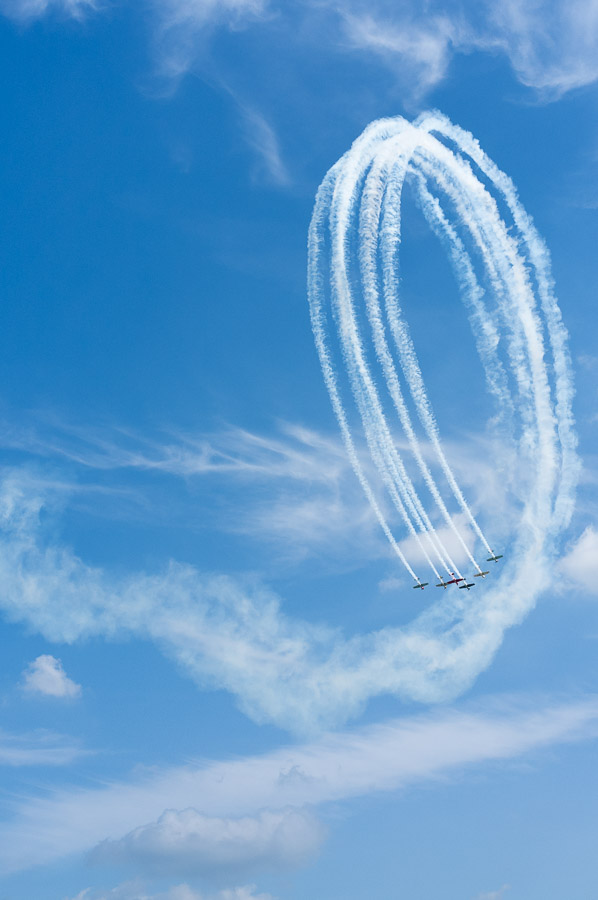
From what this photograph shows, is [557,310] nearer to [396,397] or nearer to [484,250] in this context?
[484,250]

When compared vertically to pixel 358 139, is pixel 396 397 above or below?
below

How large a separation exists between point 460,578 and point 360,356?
2807cm

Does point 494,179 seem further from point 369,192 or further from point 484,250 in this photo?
point 369,192

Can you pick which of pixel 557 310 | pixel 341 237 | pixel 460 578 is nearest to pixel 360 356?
pixel 341 237

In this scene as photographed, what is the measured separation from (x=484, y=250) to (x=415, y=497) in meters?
18.9

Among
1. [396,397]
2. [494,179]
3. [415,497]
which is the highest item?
[494,179]

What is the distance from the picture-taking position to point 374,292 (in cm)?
5750

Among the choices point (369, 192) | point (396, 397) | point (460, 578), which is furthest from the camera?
point (460, 578)

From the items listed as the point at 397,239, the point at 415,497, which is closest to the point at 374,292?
the point at 397,239

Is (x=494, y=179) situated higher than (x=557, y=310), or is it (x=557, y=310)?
(x=494, y=179)

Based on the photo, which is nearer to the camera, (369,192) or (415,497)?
(369,192)

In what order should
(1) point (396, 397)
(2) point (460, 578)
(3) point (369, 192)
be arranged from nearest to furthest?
(3) point (369, 192), (1) point (396, 397), (2) point (460, 578)

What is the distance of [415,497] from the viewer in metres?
63.0

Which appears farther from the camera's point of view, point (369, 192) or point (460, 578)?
point (460, 578)
